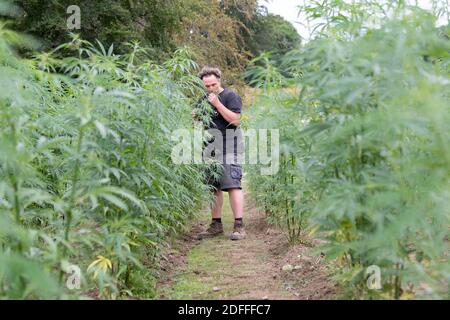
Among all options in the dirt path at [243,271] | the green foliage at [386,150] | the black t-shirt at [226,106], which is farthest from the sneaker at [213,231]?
the green foliage at [386,150]

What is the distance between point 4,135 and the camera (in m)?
2.25

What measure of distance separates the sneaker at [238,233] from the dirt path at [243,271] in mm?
69

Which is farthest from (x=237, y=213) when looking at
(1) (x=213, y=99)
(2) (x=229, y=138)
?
(1) (x=213, y=99)

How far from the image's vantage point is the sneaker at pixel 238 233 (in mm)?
5105

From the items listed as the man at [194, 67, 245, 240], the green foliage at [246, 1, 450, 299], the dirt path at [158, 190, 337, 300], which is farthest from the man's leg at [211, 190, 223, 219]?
the green foliage at [246, 1, 450, 299]

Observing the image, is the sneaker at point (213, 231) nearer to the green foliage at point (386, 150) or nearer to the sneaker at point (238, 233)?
the sneaker at point (238, 233)

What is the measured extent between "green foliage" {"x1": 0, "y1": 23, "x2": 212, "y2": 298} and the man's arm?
1.10m

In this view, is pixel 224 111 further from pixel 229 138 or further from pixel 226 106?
pixel 229 138

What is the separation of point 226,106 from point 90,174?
2.70 m

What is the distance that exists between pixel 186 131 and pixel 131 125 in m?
1.14

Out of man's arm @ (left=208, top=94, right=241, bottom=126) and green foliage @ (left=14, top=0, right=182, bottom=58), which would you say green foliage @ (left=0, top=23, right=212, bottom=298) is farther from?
green foliage @ (left=14, top=0, right=182, bottom=58)

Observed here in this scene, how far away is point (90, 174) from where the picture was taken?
272 centimetres
